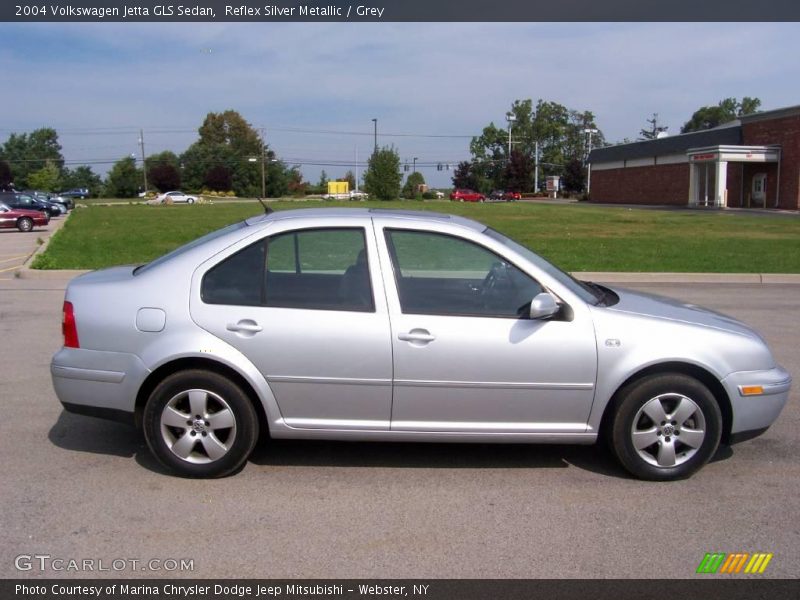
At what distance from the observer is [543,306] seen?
460 cm

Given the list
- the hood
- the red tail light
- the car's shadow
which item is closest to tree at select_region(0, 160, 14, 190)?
the car's shadow

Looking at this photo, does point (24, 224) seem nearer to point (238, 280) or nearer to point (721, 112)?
point (238, 280)

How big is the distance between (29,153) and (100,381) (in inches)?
5160

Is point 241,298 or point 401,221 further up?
point 401,221

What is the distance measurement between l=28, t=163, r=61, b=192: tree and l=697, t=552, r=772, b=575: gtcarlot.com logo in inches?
4490

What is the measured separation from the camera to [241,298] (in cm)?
481

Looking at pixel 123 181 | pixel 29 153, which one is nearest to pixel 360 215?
pixel 123 181

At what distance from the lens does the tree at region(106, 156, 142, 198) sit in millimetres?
112500

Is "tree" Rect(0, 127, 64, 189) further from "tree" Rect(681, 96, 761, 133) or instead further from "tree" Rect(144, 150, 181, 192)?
"tree" Rect(681, 96, 761, 133)

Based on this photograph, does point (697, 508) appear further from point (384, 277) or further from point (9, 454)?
point (9, 454)

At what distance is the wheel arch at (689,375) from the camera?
15.6 feet

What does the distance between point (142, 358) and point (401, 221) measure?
70.2 inches

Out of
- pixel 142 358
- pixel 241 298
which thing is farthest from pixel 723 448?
Result: pixel 142 358
